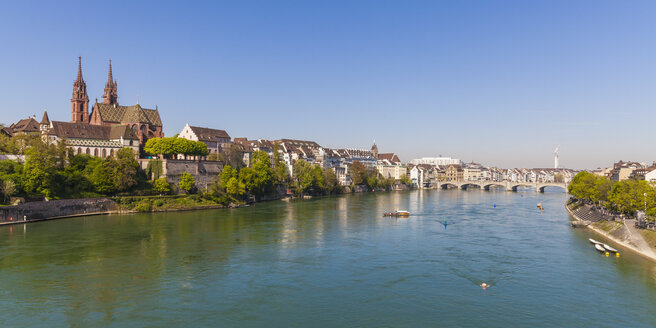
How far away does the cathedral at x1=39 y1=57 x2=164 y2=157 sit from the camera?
7725cm

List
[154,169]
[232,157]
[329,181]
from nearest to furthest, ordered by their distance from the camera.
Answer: [154,169]
[232,157]
[329,181]

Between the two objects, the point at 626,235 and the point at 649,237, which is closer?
the point at 649,237

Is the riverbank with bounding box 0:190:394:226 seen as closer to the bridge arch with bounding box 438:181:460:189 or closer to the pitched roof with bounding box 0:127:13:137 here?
the pitched roof with bounding box 0:127:13:137

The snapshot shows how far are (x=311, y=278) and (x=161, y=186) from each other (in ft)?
159

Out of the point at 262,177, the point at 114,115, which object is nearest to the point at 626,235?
the point at 262,177

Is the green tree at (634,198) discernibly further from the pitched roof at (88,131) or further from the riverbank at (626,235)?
the pitched roof at (88,131)

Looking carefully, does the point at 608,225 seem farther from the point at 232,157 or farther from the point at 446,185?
the point at 446,185

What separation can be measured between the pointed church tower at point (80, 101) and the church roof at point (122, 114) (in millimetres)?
5832

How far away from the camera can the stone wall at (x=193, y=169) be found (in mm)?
75188

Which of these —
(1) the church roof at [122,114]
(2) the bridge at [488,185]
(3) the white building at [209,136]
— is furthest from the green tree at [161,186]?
(2) the bridge at [488,185]

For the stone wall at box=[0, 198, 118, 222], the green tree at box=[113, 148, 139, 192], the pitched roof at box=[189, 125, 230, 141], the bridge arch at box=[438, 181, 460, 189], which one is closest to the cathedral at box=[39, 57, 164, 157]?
the pitched roof at box=[189, 125, 230, 141]

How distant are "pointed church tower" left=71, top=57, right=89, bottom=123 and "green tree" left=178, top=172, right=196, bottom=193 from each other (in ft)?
114

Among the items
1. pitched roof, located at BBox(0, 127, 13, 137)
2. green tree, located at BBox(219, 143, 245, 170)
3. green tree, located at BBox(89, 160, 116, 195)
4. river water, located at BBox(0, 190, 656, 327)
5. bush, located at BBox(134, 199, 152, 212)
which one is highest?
pitched roof, located at BBox(0, 127, 13, 137)

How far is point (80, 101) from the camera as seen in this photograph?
9262 centimetres
